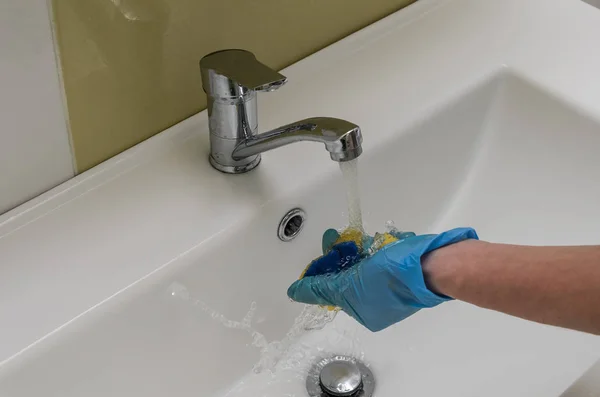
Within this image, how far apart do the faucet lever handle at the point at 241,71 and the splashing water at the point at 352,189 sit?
85mm

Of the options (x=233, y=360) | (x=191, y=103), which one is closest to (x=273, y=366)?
(x=233, y=360)

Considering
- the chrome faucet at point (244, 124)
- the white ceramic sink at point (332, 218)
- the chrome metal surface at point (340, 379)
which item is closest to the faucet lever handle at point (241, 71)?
the chrome faucet at point (244, 124)

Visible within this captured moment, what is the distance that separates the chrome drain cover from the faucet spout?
24 centimetres

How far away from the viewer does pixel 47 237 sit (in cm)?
58

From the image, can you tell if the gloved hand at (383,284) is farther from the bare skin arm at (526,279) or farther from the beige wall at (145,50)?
the beige wall at (145,50)

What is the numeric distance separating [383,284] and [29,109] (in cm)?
31

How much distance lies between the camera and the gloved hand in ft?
1.69

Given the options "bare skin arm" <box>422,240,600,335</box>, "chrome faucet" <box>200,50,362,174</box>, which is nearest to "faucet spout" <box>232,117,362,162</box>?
"chrome faucet" <box>200,50,362,174</box>

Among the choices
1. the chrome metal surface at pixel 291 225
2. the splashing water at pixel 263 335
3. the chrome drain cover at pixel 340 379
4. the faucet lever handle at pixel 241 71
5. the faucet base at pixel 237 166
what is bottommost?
the chrome drain cover at pixel 340 379

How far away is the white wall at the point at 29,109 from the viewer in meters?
0.52

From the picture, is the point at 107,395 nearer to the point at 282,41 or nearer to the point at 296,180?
the point at 296,180

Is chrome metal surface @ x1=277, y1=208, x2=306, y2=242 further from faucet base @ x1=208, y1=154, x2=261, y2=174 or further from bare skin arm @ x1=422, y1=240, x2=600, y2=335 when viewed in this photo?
bare skin arm @ x1=422, y1=240, x2=600, y2=335

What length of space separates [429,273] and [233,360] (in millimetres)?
237

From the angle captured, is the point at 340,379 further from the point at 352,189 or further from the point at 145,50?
the point at 145,50
